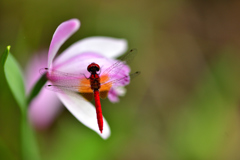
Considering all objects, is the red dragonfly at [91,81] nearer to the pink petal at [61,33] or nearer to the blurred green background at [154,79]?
the pink petal at [61,33]

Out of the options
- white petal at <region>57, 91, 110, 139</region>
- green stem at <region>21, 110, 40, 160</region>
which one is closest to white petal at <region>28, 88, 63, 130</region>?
green stem at <region>21, 110, 40, 160</region>

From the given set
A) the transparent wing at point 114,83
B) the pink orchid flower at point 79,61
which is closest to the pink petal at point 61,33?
the pink orchid flower at point 79,61

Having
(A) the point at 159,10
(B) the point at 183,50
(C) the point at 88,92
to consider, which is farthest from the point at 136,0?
(C) the point at 88,92

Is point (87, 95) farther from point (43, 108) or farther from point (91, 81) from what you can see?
point (43, 108)

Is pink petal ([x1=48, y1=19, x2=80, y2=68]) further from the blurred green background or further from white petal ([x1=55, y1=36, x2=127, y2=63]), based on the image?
the blurred green background

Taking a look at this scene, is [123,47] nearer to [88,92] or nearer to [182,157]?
[88,92]

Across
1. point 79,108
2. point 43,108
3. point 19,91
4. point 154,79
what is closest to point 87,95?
point 79,108

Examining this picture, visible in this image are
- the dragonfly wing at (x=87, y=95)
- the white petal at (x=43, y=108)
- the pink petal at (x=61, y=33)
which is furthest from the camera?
the white petal at (x=43, y=108)
